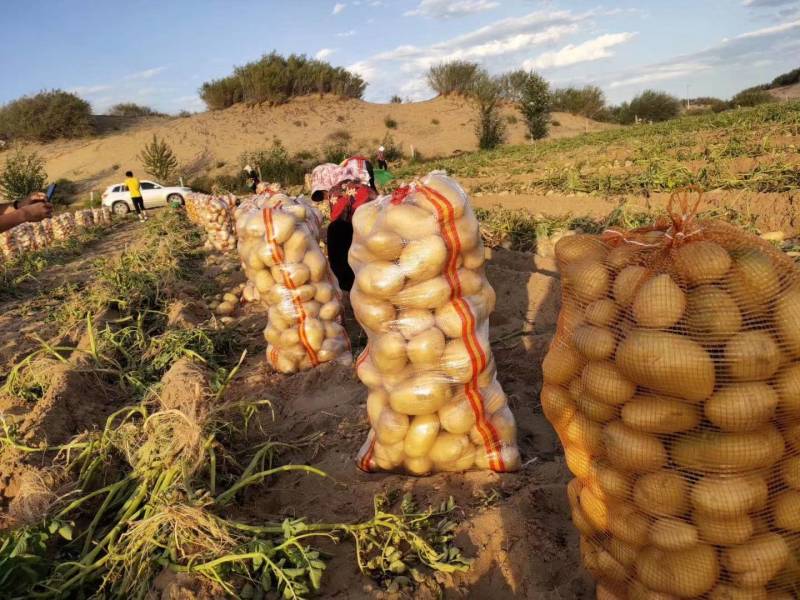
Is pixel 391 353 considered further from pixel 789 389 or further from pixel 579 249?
pixel 789 389

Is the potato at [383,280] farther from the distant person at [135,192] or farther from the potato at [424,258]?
the distant person at [135,192]

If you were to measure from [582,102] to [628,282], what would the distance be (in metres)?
54.8

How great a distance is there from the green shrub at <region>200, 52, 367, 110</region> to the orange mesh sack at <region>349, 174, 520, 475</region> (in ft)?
137

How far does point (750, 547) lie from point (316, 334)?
3236mm

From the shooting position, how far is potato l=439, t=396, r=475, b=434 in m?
2.54

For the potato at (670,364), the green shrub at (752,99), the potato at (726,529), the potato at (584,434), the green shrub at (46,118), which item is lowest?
the potato at (726,529)

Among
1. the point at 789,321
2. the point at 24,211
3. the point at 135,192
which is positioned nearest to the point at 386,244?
the point at 789,321

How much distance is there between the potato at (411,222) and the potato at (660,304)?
115 cm

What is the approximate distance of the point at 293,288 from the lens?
166 inches

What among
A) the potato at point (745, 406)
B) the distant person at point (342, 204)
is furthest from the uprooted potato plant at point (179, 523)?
the distant person at point (342, 204)

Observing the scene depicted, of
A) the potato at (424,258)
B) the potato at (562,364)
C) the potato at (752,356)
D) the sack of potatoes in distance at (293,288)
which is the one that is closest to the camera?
the potato at (752,356)

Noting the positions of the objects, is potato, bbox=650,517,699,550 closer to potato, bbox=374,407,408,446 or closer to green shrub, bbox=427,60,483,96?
potato, bbox=374,407,408,446

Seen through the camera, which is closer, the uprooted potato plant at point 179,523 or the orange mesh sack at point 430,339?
the uprooted potato plant at point 179,523

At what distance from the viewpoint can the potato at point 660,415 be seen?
4.87 feet
